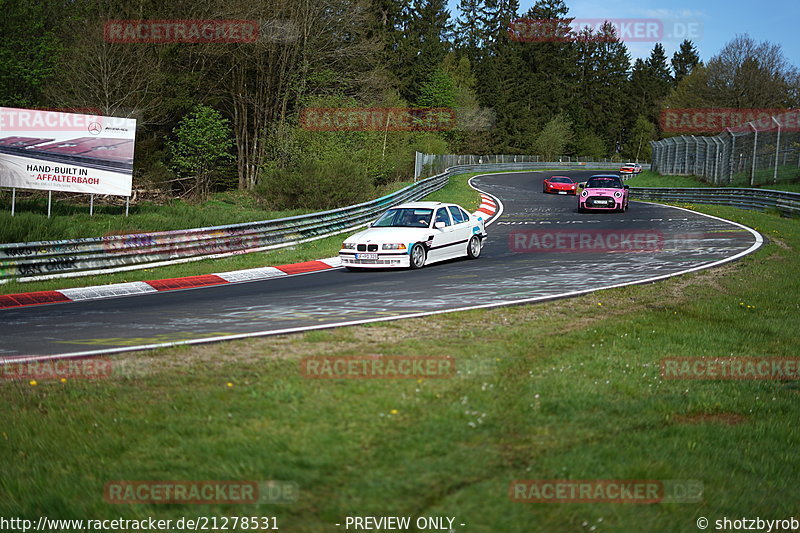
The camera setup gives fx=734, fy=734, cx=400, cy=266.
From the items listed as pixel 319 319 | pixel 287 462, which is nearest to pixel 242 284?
pixel 319 319

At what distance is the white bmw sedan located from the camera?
1611cm

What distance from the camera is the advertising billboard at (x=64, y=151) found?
59.3ft

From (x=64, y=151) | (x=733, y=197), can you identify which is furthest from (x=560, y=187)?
(x=64, y=151)

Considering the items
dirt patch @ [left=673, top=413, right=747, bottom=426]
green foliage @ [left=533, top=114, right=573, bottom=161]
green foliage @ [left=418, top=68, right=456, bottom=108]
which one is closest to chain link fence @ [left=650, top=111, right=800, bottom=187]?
dirt patch @ [left=673, top=413, right=747, bottom=426]

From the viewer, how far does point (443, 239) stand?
1711cm

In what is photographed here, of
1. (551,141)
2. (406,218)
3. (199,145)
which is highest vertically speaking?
(551,141)

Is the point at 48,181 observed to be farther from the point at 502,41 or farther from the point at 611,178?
the point at 502,41

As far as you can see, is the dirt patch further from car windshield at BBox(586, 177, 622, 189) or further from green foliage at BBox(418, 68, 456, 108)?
green foliage at BBox(418, 68, 456, 108)

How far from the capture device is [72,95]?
33594 millimetres

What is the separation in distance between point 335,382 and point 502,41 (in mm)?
118090

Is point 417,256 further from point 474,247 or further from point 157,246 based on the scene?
point 157,246

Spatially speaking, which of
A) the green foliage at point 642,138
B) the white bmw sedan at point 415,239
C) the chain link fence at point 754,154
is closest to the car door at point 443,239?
the white bmw sedan at point 415,239

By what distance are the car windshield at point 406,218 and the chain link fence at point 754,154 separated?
2402cm

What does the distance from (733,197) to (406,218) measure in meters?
23.3
